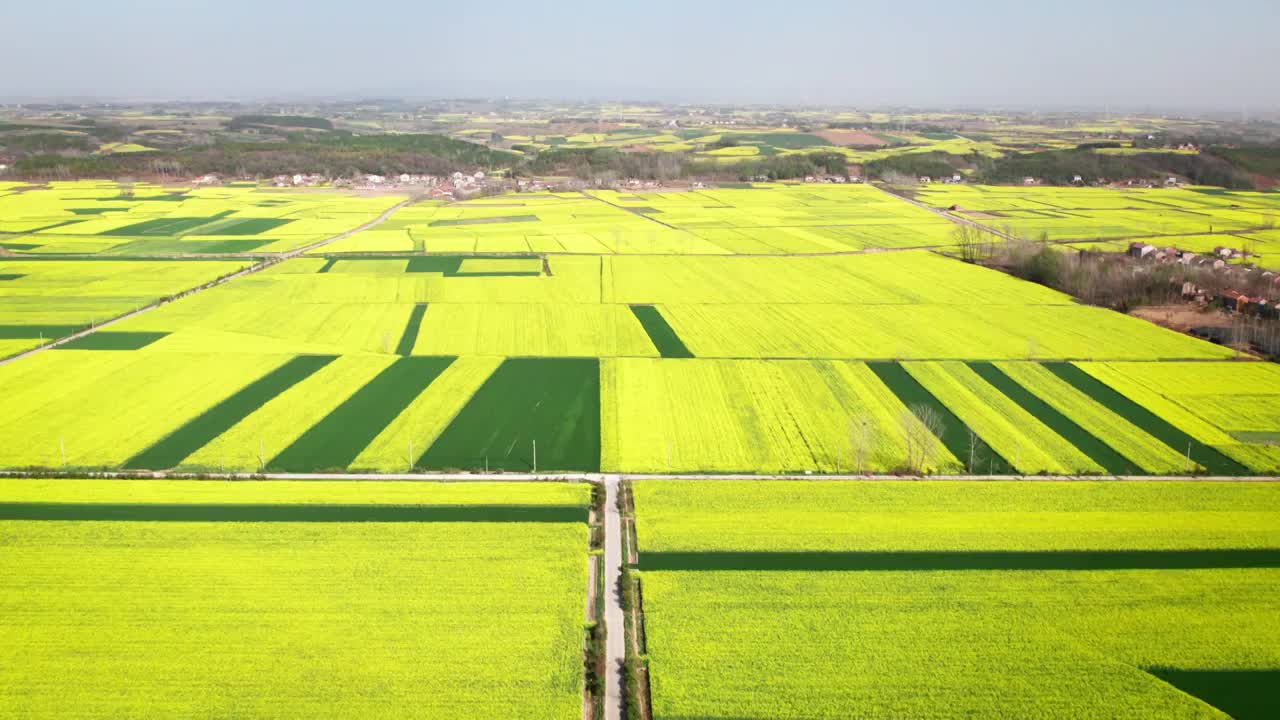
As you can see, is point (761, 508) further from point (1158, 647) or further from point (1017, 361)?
point (1017, 361)

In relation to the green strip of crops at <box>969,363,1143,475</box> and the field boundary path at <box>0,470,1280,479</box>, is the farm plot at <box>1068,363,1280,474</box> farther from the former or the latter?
the green strip of crops at <box>969,363,1143,475</box>

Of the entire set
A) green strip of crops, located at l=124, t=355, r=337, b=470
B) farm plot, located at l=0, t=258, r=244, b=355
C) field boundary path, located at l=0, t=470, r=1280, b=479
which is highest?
farm plot, located at l=0, t=258, r=244, b=355

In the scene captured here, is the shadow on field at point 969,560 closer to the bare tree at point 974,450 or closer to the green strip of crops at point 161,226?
the bare tree at point 974,450

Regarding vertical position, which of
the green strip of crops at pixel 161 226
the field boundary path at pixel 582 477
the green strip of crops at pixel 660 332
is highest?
the green strip of crops at pixel 161 226

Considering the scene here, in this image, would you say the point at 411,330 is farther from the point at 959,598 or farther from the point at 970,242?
the point at 970,242

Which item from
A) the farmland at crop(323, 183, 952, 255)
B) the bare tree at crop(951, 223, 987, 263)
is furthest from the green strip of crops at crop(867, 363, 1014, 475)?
the farmland at crop(323, 183, 952, 255)

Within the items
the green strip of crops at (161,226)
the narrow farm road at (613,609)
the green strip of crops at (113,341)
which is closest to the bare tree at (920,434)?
the narrow farm road at (613,609)

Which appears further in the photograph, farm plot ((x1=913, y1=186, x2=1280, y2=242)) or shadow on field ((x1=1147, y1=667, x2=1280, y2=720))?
farm plot ((x1=913, y1=186, x2=1280, y2=242))
